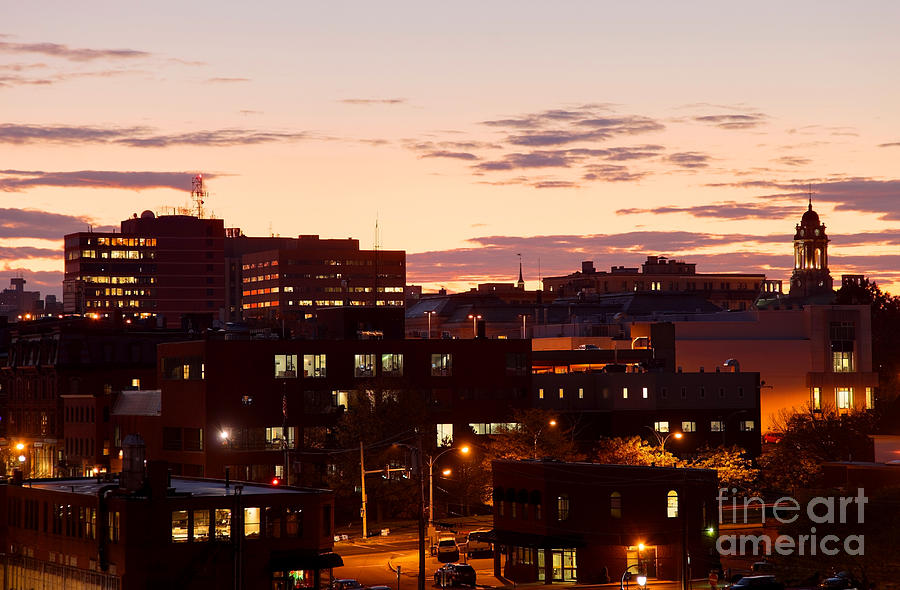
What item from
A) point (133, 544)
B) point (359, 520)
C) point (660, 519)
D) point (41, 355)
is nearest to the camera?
point (133, 544)

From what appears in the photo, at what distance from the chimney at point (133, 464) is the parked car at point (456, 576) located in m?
22.1

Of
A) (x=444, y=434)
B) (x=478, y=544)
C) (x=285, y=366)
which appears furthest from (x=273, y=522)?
(x=444, y=434)

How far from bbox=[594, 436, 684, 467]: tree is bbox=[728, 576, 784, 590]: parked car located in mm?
57699

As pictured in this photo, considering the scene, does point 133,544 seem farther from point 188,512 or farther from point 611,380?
point 611,380

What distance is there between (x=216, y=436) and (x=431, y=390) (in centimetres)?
2335

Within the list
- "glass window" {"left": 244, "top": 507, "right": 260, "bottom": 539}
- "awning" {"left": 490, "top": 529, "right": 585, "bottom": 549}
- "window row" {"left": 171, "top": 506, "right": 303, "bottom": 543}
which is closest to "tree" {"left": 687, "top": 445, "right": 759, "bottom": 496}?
"awning" {"left": 490, "top": 529, "right": 585, "bottom": 549}

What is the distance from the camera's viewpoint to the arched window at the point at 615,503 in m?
113

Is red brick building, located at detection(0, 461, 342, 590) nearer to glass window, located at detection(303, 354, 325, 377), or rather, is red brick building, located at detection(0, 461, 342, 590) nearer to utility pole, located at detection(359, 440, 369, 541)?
utility pole, located at detection(359, 440, 369, 541)

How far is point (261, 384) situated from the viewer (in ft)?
495

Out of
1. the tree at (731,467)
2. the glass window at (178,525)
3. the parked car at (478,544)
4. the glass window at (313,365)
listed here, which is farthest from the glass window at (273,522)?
the tree at (731,467)

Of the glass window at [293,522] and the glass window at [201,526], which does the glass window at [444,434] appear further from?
the glass window at [201,526]

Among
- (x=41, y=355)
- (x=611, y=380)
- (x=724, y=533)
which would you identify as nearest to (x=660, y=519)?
(x=724, y=533)

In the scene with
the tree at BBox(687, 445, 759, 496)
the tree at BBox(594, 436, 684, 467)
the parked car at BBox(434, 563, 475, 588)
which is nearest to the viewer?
the parked car at BBox(434, 563, 475, 588)

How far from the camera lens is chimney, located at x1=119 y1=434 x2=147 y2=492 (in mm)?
91188
